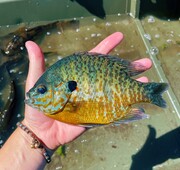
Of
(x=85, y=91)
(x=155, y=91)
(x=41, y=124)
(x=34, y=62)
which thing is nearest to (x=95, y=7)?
(x=34, y=62)

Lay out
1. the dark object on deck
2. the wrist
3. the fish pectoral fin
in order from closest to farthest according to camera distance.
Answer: the fish pectoral fin → the wrist → the dark object on deck

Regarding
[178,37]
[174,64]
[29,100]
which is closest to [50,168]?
[29,100]

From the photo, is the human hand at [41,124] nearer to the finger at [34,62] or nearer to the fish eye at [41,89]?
the finger at [34,62]

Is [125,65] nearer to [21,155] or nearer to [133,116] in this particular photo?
[133,116]

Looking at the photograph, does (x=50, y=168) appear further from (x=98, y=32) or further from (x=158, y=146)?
(x=98, y=32)

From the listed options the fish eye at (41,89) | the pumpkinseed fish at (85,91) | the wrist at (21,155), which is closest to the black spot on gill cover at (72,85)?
the pumpkinseed fish at (85,91)

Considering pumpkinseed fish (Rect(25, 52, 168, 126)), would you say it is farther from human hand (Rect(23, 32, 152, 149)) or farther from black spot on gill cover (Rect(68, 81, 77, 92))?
human hand (Rect(23, 32, 152, 149))

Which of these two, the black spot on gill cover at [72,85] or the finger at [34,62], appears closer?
the black spot on gill cover at [72,85]

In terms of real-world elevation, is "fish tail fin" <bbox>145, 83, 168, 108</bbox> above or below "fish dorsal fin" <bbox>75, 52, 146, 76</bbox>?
below

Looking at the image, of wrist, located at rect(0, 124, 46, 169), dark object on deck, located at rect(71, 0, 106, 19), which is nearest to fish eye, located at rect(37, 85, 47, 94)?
wrist, located at rect(0, 124, 46, 169)
